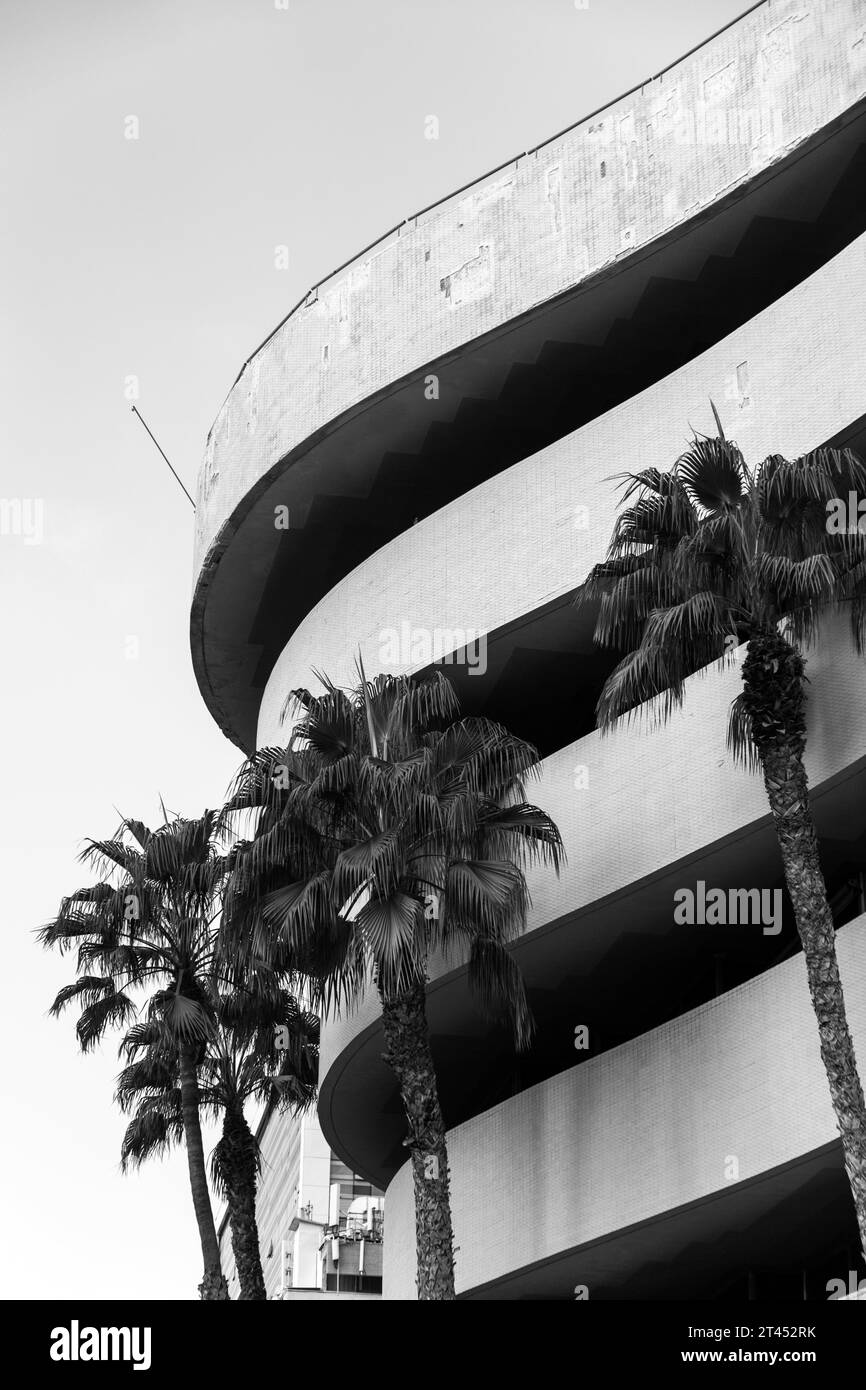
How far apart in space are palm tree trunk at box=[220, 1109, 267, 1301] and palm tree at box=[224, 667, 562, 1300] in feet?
18.5

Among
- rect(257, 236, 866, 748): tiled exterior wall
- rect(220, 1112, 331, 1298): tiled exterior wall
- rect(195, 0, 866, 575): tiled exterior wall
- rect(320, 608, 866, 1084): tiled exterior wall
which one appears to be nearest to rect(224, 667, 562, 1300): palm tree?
rect(320, 608, 866, 1084): tiled exterior wall

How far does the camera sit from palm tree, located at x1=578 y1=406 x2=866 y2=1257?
63.4ft

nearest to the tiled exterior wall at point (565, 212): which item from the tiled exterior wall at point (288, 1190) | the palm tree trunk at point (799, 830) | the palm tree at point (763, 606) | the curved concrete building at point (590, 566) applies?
the curved concrete building at point (590, 566)

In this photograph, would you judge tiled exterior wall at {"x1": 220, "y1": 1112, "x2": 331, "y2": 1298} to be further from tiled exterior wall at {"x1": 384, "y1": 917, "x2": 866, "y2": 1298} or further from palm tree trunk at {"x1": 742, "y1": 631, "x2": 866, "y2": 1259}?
palm tree trunk at {"x1": 742, "y1": 631, "x2": 866, "y2": 1259}

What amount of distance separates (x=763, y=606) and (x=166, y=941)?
37.7ft

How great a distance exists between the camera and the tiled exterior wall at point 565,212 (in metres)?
25.2

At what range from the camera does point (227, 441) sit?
3091 centimetres

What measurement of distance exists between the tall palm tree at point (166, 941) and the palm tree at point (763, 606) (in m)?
8.07

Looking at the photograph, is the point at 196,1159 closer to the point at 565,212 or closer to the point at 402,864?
the point at 402,864

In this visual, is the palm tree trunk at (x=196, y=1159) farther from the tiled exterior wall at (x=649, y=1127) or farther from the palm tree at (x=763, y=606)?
the palm tree at (x=763, y=606)
